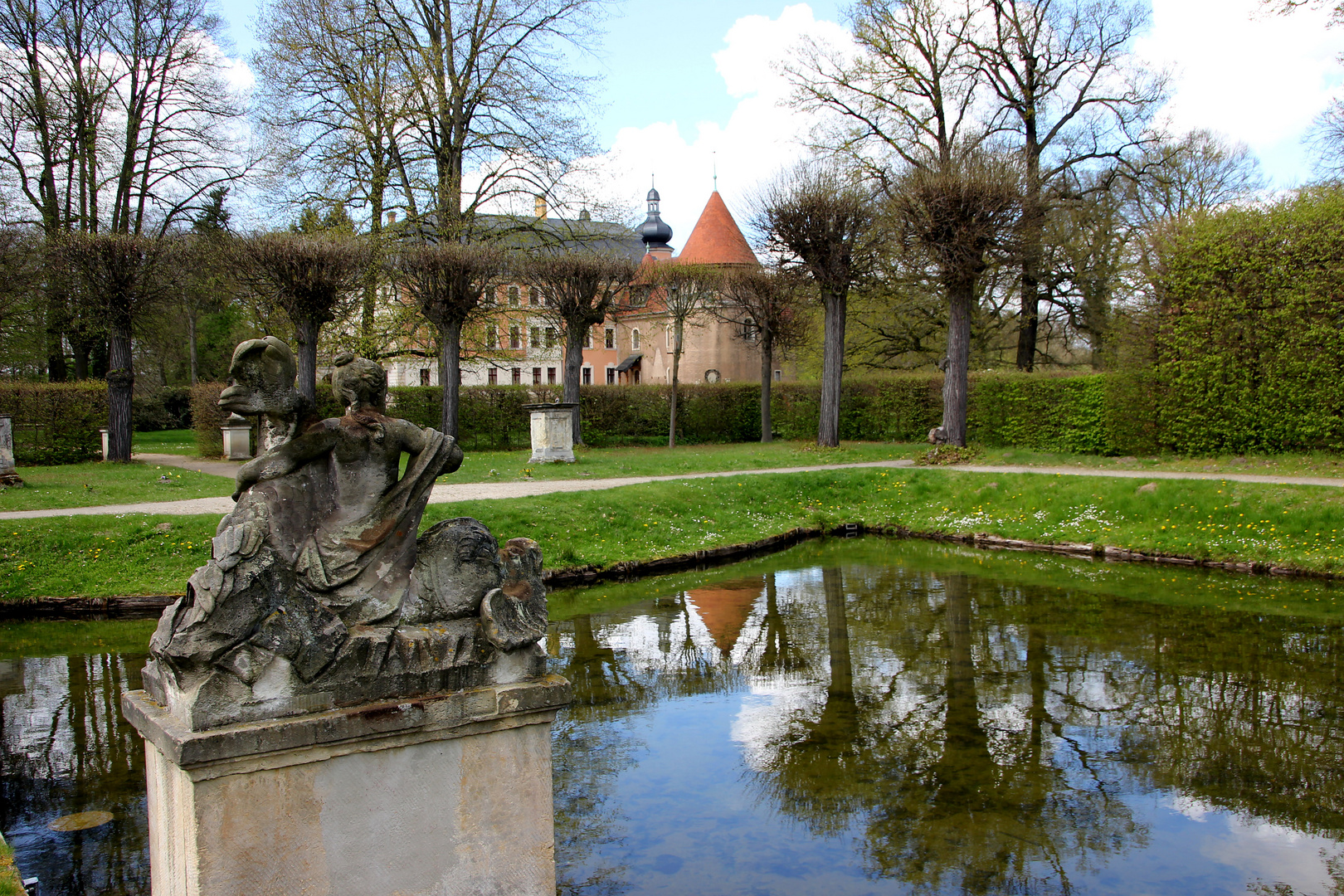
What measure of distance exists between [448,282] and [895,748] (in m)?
16.6

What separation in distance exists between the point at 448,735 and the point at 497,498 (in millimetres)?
10152

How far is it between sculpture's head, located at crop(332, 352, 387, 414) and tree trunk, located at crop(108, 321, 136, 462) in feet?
61.4

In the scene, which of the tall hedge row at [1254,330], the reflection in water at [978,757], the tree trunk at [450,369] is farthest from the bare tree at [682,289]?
the reflection in water at [978,757]

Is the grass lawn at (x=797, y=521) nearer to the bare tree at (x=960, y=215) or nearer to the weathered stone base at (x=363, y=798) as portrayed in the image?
the bare tree at (x=960, y=215)

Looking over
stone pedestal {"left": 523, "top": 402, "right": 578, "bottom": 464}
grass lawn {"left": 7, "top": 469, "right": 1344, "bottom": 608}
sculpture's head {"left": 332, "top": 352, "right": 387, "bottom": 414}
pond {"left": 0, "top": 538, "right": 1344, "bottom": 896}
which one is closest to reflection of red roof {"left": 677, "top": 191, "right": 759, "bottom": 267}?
stone pedestal {"left": 523, "top": 402, "right": 578, "bottom": 464}

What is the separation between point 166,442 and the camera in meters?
28.7

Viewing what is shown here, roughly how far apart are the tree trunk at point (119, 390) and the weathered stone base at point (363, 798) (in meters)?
19.0

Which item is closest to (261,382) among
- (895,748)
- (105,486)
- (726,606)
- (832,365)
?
(895,748)

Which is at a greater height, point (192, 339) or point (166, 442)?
point (192, 339)

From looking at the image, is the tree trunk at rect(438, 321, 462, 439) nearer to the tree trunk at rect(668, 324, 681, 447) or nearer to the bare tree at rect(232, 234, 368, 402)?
the bare tree at rect(232, 234, 368, 402)

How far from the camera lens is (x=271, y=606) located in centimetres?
288

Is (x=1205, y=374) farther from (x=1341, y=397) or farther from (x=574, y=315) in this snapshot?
(x=574, y=315)

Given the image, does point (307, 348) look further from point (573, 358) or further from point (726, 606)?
point (726, 606)

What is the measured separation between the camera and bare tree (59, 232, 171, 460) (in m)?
18.3
